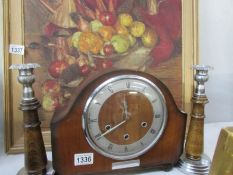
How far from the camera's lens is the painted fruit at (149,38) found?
808 mm

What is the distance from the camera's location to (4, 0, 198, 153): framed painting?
2.47ft

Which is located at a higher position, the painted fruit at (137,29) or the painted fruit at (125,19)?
the painted fruit at (125,19)

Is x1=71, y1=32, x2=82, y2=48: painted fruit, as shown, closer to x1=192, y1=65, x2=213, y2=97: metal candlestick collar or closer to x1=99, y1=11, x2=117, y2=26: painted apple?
x1=99, y1=11, x2=117, y2=26: painted apple

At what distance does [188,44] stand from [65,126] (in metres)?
0.47

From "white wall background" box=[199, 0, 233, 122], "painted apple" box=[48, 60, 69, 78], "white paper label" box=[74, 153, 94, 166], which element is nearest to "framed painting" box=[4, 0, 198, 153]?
"painted apple" box=[48, 60, 69, 78]

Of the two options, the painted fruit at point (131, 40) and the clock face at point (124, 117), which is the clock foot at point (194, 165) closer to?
the clock face at point (124, 117)

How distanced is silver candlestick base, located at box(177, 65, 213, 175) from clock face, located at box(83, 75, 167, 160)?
0.30ft

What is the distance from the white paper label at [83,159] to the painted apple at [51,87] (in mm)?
245

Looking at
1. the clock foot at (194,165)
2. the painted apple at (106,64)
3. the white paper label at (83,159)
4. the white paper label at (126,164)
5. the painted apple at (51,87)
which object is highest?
the painted apple at (106,64)

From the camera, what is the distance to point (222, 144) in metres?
0.46

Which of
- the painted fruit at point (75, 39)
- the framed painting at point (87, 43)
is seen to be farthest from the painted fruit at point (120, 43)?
the painted fruit at point (75, 39)

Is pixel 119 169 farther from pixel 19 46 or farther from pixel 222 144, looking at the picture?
pixel 19 46

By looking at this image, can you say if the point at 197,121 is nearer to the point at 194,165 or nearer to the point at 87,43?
the point at 194,165

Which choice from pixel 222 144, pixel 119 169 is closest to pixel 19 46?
pixel 119 169
